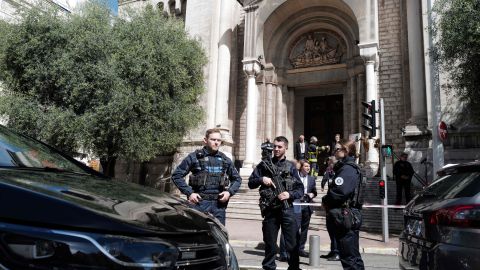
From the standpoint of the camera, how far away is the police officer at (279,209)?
487cm

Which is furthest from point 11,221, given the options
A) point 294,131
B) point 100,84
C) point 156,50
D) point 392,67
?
point 294,131

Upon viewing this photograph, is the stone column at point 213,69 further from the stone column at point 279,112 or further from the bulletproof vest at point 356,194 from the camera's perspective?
the bulletproof vest at point 356,194

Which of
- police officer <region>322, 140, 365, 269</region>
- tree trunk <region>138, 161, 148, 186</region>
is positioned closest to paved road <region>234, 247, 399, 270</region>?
police officer <region>322, 140, 365, 269</region>

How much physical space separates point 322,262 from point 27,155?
18.5 ft

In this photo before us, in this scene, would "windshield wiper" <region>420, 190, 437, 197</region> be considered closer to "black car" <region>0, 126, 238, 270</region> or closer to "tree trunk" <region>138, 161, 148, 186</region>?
"black car" <region>0, 126, 238, 270</region>

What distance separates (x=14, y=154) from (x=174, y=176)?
2.72 m

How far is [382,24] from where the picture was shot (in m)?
16.7

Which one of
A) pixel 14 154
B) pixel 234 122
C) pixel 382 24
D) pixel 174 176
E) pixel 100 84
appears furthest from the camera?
pixel 234 122

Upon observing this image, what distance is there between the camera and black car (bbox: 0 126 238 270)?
1.55 metres

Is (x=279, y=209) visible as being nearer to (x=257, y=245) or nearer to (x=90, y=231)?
(x=90, y=231)

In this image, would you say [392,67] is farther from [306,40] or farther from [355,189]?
[355,189]

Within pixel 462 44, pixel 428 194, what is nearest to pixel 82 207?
pixel 428 194

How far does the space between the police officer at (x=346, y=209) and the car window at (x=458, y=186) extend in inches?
40.8

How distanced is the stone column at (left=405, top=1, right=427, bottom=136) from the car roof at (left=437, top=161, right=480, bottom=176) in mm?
11038
